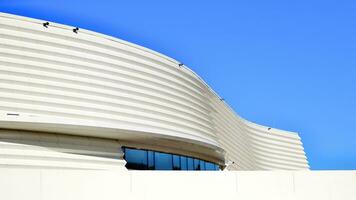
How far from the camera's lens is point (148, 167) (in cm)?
3859

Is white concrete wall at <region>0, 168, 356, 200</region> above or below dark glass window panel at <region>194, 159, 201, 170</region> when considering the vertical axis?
below

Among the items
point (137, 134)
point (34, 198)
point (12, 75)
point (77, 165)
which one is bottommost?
point (34, 198)

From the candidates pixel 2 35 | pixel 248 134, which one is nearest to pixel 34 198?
pixel 2 35

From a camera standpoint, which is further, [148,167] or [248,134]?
[248,134]

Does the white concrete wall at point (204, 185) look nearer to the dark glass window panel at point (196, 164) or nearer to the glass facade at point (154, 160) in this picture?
the glass facade at point (154, 160)

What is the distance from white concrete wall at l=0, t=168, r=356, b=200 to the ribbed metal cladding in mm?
15275

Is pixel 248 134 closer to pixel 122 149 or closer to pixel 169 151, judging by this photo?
pixel 169 151

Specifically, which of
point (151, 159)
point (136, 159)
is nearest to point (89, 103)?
point (136, 159)

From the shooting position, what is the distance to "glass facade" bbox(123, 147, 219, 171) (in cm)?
3763

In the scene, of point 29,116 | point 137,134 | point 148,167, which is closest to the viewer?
point 29,116

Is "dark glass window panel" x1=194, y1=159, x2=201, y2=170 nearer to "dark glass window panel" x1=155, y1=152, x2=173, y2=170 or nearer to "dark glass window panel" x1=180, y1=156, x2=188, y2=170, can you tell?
"dark glass window panel" x1=180, y1=156, x2=188, y2=170

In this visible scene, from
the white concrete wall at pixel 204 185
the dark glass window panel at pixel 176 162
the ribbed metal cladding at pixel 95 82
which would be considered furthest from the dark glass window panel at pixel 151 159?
the white concrete wall at pixel 204 185

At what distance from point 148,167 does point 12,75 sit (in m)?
12.9

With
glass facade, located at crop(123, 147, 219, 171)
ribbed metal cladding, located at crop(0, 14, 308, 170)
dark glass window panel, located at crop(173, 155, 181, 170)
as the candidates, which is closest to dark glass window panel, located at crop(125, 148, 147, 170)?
glass facade, located at crop(123, 147, 219, 171)
